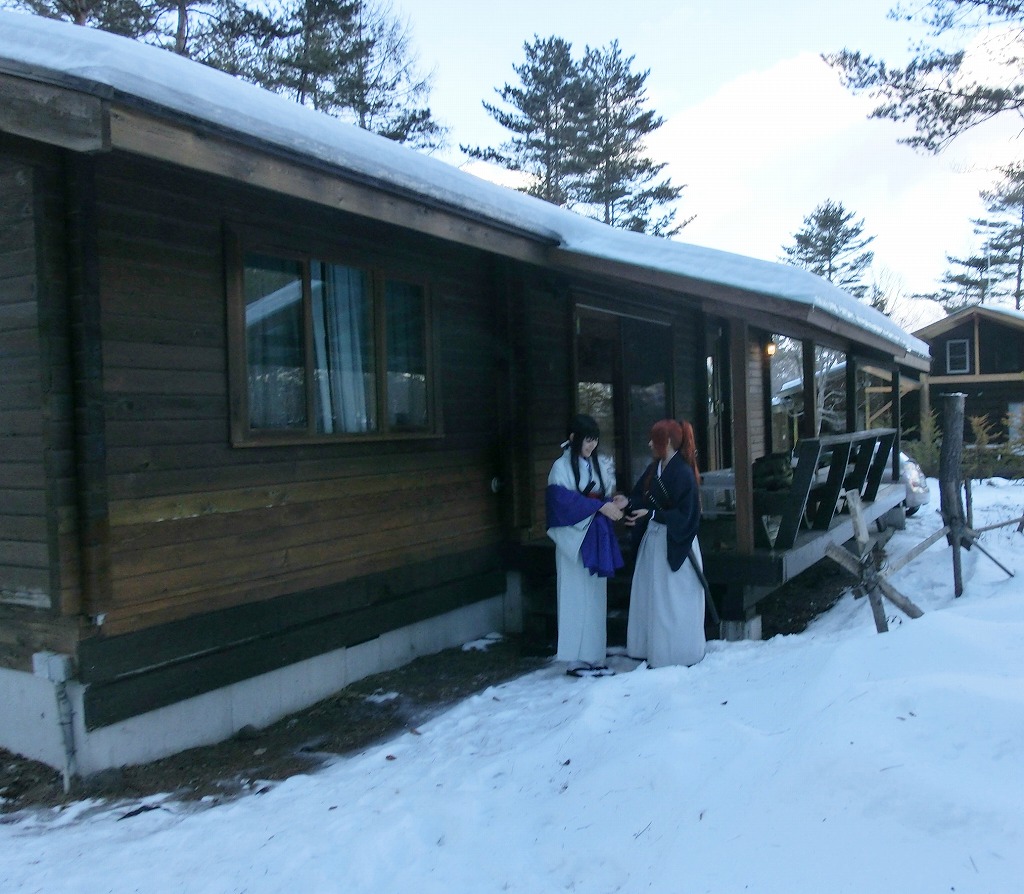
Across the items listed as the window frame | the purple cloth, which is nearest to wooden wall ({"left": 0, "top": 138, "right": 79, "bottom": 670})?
the window frame

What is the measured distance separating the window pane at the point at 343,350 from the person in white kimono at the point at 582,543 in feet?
4.71

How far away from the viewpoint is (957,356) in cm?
2820

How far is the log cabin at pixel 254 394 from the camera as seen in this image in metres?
4.50

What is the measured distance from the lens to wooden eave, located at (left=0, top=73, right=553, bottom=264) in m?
3.74

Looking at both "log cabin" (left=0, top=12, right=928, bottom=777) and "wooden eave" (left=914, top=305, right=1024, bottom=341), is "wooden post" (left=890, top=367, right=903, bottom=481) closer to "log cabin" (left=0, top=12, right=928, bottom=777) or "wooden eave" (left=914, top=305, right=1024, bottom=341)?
"log cabin" (left=0, top=12, right=928, bottom=777)

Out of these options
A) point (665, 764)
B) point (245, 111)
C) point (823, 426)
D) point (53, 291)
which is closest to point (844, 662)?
point (665, 764)

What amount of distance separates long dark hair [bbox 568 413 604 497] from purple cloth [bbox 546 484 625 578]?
129 mm

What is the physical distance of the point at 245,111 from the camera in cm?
443

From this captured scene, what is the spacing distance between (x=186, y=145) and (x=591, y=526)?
356 cm

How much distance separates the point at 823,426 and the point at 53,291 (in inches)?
1105

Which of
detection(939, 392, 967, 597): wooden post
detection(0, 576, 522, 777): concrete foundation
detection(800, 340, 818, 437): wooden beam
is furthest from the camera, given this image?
detection(800, 340, 818, 437): wooden beam

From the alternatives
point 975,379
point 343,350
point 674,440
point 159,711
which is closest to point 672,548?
point 674,440

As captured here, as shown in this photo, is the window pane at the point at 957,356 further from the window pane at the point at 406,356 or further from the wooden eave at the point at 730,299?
the window pane at the point at 406,356

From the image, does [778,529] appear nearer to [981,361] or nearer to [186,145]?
[186,145]
